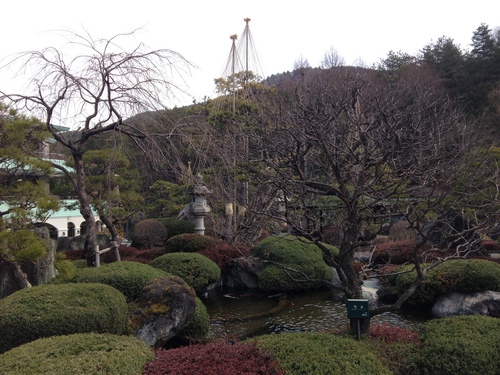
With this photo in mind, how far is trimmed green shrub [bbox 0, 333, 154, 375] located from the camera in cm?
360

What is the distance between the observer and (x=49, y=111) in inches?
293

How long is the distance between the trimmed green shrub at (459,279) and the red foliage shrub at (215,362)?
5652 millimetres

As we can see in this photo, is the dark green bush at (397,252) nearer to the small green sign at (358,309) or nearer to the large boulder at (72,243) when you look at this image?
the small green sign at (358,309)

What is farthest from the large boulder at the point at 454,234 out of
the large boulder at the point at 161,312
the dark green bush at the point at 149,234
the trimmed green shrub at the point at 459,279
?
the dark green bush at the point at 149,234

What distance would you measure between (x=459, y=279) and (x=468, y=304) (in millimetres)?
500

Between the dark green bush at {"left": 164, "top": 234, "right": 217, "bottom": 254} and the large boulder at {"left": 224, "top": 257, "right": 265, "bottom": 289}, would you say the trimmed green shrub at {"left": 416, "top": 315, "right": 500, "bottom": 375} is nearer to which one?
the large boulder at {"left": 224, "top": 257, "right": 265, "bottom": 289}

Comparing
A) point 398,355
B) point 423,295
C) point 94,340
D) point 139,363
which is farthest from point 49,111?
point 423,295

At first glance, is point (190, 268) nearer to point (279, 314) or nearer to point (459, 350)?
point (279, 314)

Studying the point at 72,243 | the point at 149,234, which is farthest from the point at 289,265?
the point at 72,243

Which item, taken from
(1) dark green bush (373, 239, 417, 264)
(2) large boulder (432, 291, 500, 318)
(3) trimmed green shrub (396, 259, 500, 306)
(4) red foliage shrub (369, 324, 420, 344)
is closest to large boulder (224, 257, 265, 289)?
(3) trimmed green shrub (396, 259, 500, 306)

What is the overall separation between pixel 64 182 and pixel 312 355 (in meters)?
11.0

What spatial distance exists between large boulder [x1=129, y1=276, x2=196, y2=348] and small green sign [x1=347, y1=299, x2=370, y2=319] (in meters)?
2.34

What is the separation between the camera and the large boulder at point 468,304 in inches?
301

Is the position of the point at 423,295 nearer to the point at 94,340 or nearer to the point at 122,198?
the point at 94,340
